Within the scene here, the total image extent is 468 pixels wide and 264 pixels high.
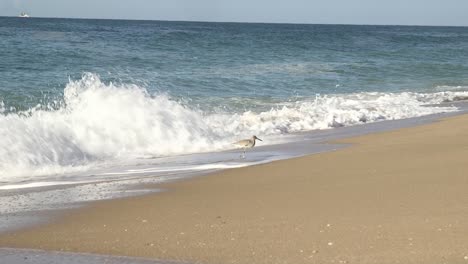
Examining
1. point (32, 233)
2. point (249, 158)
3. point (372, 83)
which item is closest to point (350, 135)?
point (249, 158)

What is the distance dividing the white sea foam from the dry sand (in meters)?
2.53

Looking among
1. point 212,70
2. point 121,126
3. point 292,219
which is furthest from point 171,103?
point 212,70

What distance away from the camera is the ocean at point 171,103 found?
9773 millimetres

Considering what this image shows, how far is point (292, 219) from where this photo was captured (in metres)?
5.74

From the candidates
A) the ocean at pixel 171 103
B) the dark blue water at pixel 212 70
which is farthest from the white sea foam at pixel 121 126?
the dark blue water at pixel 212 70

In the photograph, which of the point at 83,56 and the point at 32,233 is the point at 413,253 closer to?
the point at 32,233

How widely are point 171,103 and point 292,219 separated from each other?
7.82m

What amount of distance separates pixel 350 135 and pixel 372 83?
1291 cm

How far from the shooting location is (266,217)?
5.85 m

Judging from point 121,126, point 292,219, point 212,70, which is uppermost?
point 212,70

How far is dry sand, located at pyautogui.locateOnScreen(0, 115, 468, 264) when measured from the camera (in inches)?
193

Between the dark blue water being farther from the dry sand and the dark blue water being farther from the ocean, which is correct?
the dry sand

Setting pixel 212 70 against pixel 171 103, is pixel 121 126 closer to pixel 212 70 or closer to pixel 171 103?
pixel 171 103

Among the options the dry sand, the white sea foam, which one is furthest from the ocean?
the dry sand
